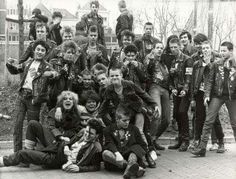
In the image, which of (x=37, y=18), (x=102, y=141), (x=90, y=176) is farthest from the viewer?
(x=37, y=18)

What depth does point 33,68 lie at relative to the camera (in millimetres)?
7590

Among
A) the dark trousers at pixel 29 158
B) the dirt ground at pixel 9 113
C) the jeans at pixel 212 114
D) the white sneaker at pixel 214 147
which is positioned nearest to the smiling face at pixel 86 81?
the dark trousers at pixel 29 158

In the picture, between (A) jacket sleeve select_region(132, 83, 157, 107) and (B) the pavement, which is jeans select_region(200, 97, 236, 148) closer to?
(B) the pavement

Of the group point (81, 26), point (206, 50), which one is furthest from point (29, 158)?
point (81, 26)

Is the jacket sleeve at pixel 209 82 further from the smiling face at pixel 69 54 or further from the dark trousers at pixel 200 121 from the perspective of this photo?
the smiling face at pixel 69 54

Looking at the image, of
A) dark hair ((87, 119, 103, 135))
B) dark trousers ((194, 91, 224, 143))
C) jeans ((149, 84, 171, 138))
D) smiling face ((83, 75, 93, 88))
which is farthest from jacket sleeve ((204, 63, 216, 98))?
dark hair ((87, 119, 103, 135))

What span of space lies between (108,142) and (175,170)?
121 cm

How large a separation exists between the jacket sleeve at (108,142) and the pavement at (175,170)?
1.28 ft

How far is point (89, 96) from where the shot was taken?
25.2 ft

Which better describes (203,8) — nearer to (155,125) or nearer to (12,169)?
(155,125)

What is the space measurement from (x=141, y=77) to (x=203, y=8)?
1199 centimetres

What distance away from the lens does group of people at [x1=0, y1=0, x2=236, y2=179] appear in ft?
22.8

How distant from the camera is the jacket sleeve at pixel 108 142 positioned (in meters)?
6.81

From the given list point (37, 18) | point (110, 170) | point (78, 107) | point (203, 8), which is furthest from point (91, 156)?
point (203, 8)
